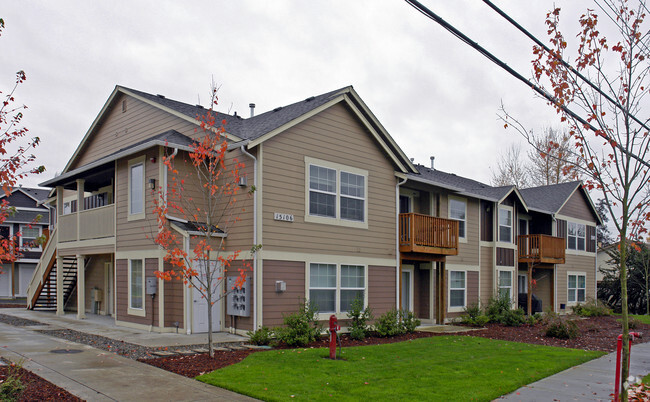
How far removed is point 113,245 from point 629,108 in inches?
589

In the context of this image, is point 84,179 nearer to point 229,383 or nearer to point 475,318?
point 229,383

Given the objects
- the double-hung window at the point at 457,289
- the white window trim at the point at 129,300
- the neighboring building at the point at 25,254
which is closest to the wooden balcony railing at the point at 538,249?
the double-hung window at the point at 457,289

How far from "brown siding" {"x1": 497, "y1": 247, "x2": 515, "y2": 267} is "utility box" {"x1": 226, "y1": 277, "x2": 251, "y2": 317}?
1333 cm

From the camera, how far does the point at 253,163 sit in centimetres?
1509

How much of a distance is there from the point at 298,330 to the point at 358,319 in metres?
2.64

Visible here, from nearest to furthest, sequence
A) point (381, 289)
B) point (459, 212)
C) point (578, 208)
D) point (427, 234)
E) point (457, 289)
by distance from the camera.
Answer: point (381, 289) < point (427, 234) < point (457, 289) < point (459, 212) < point (578, 208)

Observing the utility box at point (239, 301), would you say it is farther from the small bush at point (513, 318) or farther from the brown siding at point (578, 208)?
the brown siding at point (578, 208)

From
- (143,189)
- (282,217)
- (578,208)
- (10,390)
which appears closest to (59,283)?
(143,189)

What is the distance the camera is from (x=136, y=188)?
55.4ft

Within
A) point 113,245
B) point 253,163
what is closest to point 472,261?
point 253,163

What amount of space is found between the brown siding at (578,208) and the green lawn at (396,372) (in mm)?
16594

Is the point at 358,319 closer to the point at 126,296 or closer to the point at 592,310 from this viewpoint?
the point at 126,296

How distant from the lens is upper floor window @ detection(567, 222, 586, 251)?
29.6 m

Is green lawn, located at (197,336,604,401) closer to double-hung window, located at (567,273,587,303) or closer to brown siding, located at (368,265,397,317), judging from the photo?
brown siding, located at (368,265,397,317)
